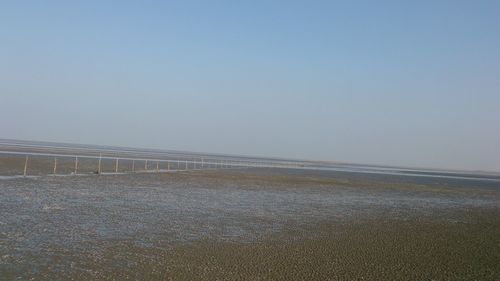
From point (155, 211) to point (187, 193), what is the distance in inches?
360

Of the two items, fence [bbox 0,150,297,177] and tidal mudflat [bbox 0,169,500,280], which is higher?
fence [bbox 0,150,297,177]

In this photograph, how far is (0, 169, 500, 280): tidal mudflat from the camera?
39.4ft

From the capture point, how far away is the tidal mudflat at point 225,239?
39.4 feet

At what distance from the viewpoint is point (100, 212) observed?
66.8ft

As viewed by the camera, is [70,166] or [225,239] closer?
[225,239]

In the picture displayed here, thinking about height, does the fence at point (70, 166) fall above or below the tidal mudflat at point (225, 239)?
above

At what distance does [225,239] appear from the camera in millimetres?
16281

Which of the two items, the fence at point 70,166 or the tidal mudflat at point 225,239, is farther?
the fence at point 70,166

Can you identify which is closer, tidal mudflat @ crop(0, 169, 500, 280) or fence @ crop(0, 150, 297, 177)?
tidal mudflat @ crop(0, 169, 500, 280)

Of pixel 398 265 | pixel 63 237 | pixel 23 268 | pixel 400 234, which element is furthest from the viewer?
pixel 400 234

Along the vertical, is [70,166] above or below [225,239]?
above

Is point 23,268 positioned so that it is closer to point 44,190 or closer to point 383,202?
point 44,190

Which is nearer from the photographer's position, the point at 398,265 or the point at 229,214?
the point at 398,265

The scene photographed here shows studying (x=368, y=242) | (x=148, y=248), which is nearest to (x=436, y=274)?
(x=368, y=242)
